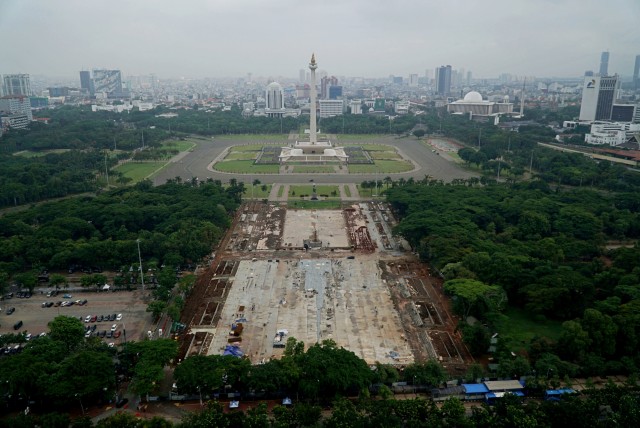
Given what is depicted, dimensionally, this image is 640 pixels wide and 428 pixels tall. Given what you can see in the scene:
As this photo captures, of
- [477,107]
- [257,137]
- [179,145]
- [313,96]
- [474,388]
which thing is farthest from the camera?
[477,107]

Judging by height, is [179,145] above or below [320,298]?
above

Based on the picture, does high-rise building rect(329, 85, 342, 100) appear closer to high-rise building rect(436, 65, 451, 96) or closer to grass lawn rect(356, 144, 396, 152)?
high-rise building rect(436, 65, 451, 96)

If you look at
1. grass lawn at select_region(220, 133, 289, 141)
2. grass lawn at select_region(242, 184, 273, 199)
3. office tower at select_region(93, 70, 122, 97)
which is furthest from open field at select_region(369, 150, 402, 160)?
office tower at select_region(93, 70, 122, 97)

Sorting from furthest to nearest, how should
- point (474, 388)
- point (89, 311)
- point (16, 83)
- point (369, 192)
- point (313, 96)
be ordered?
point (16, 83), point (313, 96), point (369, 192), point (89, 311), point (474, 388)

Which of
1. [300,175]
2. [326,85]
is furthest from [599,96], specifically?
[326,85]

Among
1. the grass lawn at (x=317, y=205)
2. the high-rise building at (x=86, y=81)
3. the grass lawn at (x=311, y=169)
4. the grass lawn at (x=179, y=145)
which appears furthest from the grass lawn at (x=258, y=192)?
the high-rise building at (x=86, y=81)

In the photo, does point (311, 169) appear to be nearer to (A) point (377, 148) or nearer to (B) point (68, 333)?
(A) point (377, 148)

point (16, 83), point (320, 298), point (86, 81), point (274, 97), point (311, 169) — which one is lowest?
point (320, 298)
